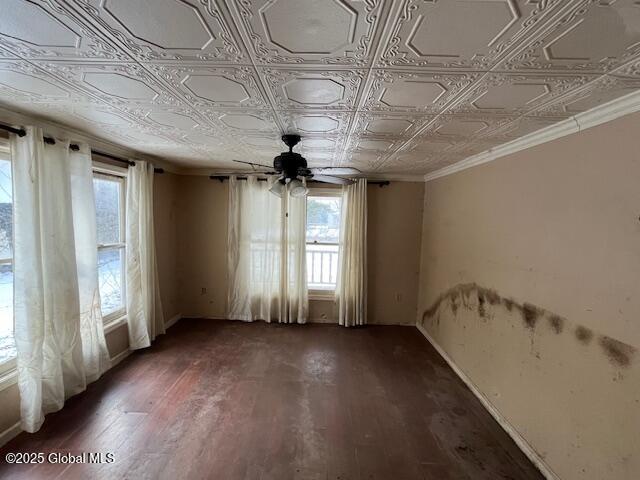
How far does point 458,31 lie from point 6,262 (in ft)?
10.1

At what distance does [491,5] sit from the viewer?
833 millimetres

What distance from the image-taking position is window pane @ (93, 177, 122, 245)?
2.96 m

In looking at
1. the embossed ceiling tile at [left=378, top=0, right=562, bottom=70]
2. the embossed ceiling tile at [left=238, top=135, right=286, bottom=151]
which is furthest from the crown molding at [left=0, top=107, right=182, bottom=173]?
the embossed ceiling tile at [left=378, top=0, right=562, bottom=70]

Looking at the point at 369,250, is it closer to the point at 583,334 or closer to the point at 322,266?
the point at 322,266

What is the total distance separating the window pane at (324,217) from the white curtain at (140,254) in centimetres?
218

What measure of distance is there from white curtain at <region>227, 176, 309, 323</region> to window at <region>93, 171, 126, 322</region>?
4.63ft

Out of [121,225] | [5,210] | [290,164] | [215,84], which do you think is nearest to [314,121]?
[290,164]

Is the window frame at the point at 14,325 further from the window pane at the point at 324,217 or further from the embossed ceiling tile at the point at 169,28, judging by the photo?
the window pane at the point at 324,217

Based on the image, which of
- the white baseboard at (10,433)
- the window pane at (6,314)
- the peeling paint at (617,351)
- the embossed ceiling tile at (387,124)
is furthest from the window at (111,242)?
the peeling paint at (617,351)

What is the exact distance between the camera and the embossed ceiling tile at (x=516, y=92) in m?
1.23

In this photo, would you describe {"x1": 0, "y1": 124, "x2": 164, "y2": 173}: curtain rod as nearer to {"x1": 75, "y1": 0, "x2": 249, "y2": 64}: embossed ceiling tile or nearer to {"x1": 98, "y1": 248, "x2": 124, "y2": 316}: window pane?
{"x1": 98, "y1": 248, "x2": 124, "y2": 316}: window pane

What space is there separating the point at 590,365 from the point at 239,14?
243cm

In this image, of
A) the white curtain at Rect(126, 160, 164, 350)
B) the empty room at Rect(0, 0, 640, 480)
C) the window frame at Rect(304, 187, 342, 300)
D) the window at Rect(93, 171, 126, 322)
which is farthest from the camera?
the window frame at Rect(304, 187, 342, 300)

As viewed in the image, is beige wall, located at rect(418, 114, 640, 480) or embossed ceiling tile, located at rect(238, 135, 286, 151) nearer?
beige wall, located at rect(418, 114, 640, 480)
